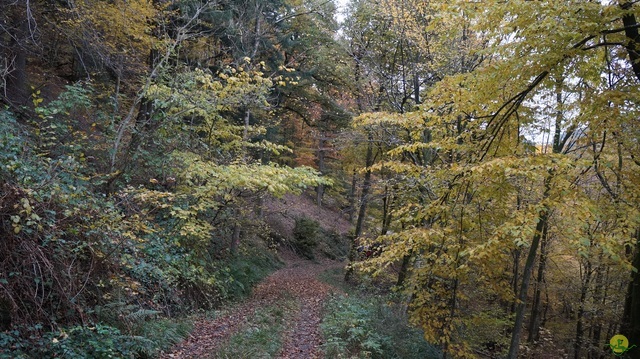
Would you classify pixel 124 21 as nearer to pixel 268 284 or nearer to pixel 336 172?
pixel 268 284

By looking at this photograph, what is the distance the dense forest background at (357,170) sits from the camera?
4586 mm

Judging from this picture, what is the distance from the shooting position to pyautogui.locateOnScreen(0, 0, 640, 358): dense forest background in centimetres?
459

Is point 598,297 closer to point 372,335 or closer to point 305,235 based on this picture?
point 372,335

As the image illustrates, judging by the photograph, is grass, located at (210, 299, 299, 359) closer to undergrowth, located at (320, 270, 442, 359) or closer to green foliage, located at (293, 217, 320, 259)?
undergrowth, located at (320, 270, 442, 359)

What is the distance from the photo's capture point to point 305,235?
21953 mm

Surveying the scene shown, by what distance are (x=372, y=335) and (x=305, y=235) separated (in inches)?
554

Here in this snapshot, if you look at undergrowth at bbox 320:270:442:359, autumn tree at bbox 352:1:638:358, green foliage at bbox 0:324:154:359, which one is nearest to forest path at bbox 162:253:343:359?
undergrowth at bbox 320:270:442:359

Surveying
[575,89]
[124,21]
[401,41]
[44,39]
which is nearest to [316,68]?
[401,41]

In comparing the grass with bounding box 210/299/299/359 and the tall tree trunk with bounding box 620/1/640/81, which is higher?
the tall tree trunk with bounding box 620/1/640/81

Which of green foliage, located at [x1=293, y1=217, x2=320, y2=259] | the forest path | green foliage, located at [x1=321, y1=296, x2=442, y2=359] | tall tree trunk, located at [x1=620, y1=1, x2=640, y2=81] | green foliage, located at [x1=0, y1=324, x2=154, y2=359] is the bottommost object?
the forest path

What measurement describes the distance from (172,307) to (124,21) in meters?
7.44

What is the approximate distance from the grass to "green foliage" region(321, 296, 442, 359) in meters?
0.99

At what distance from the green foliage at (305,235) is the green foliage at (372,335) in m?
11.6

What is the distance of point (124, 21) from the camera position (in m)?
9.94
